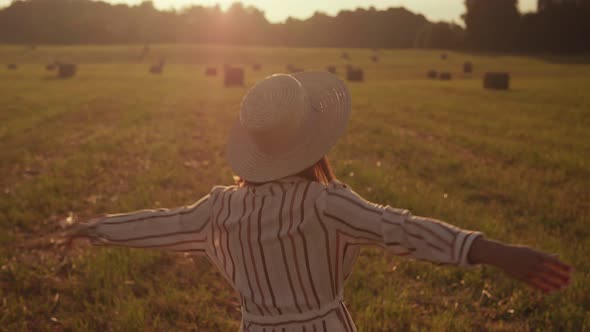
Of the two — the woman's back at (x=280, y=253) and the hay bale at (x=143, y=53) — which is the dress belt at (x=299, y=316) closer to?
the woman's back at (x=280, y=253)

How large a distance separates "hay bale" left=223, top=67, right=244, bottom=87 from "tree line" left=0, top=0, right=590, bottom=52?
198 feet

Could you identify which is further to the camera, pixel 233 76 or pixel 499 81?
pixel 233 76

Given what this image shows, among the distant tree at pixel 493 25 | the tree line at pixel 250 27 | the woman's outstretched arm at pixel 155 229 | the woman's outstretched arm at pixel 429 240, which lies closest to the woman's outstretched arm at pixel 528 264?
the woman's outstretched arm at pixel 429 240

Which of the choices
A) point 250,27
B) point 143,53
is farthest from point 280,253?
point 250,27

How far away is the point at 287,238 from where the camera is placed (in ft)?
6.45

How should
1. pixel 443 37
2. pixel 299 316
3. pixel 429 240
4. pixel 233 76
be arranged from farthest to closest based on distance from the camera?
pixel 443 37
pixel 233 76
pixel 299 316
pixel 429 240

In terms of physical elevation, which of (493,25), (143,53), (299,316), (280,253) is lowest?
(299,316)

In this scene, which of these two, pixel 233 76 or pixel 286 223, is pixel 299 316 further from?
pixel 233 76

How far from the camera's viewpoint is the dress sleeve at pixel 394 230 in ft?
5.52

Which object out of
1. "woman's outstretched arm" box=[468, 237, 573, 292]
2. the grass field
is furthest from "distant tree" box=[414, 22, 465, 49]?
"woman's outstretched arm" box=[468, 237, 573, 292]

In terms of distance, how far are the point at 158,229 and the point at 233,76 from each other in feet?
87.6

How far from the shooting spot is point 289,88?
2.02 meters

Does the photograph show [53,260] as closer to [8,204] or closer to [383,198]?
[8,204]

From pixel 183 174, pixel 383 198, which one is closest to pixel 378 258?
pixel 383 198
